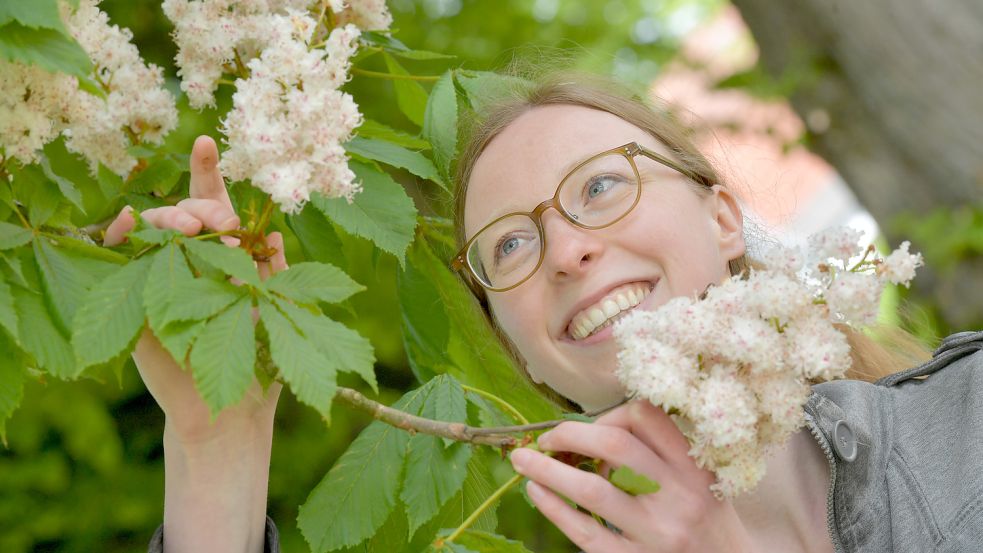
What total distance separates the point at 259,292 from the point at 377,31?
81 cm

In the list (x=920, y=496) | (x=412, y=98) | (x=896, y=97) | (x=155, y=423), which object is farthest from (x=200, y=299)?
(x=896, y=97)

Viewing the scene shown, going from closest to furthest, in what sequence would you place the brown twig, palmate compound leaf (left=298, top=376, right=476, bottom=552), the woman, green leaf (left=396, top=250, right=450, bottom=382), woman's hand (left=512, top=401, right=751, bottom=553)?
woman's hand (left=512, top=401, right=751, bottom=553)
the brown twig
palmate compound leaf (left=298, top=376, right=476, bottom=552)
the woman
green leaf (left=396, top=250, right=450, bottom=382)

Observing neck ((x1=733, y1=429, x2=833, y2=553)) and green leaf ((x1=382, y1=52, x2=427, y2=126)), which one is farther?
green leaf ((x1=382, y1=52, x2=427, y2=126))

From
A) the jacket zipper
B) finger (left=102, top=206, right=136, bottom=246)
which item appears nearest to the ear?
the jacket zipper

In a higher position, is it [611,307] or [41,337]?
[41,337]

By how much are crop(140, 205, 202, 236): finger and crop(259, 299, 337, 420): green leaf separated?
0.24 m

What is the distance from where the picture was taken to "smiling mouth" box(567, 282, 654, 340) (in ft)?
5.58

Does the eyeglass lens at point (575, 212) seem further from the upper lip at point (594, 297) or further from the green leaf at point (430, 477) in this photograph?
the green leaf at point (430, 477)

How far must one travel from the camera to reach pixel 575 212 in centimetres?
179

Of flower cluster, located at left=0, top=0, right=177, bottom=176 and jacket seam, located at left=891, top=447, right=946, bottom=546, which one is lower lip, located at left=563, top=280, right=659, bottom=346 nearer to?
jacket seam, located at left=891, top=447, right=946, bottom=546

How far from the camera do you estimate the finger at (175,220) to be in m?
1.34

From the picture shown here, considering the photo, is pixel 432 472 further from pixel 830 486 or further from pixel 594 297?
pixel 830 486

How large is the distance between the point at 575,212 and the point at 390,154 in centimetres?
40

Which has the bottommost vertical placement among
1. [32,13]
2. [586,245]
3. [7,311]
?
[586,245]
